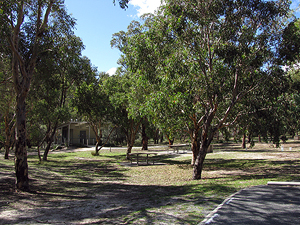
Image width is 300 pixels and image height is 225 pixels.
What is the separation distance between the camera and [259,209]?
214 inches

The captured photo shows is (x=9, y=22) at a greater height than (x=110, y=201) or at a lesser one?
greater

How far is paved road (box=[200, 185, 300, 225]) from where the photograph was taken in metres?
4.72

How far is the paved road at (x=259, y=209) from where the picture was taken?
472 centimetres

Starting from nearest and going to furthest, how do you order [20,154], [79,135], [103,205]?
[103,205], [20,154], [79,135]

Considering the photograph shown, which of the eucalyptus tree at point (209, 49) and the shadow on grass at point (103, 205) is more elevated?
the eucalyptus tree at point (209, 49)

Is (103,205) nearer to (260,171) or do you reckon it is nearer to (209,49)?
(209,49)

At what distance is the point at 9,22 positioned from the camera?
31.5ft

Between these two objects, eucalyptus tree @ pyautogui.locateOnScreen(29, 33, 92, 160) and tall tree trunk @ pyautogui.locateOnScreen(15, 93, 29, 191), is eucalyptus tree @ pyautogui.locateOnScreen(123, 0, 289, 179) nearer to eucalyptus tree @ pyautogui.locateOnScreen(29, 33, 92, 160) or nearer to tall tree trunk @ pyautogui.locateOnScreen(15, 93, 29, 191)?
eucalyptus tree @ pyautogui.locateOnScreen(29, 33, 92, 160)

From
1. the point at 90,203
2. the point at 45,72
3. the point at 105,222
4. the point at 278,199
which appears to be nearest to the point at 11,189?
the point at 90,203

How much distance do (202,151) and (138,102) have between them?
641cm

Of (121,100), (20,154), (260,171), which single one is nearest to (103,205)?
(20,154)

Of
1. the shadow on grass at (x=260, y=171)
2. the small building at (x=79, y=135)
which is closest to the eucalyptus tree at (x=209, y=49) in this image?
the shadow on grass at (x=260, y=171)

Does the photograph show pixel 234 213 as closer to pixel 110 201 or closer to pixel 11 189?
pixel 110 201

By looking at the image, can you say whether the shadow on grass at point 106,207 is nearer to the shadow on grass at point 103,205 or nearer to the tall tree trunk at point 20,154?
the shadow on grass at point 103,205
